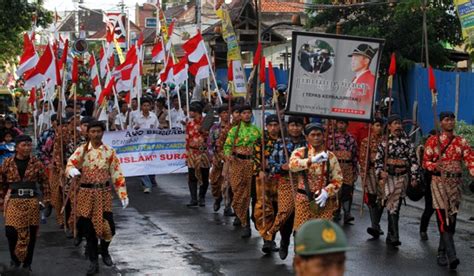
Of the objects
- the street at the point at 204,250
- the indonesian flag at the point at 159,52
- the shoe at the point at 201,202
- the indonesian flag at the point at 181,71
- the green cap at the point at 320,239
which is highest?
the indonesian flag at the point at 159,52

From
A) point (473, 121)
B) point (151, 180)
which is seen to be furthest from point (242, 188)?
point (473, 121)

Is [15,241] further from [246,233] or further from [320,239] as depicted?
[320,239]

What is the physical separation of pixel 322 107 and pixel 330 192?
1210 millimetres

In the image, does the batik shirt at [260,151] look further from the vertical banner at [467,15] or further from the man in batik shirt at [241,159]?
the vertical banner at [467,15]

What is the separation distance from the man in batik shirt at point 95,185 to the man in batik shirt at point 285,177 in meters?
1.65

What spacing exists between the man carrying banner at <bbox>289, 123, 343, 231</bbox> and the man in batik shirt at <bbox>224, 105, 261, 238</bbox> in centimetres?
298

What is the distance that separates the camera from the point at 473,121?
19016 mm

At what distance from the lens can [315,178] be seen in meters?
9.27

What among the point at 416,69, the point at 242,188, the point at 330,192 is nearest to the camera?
the point at 330,192

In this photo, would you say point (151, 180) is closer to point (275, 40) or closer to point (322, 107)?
point (322, 107)

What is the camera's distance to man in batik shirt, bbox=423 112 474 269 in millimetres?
9875

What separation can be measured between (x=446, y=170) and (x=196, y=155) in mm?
5941

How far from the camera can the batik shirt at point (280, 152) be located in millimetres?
9953

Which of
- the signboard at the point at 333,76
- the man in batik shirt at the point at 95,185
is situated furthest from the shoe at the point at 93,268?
the signboard at the point at 333,76
